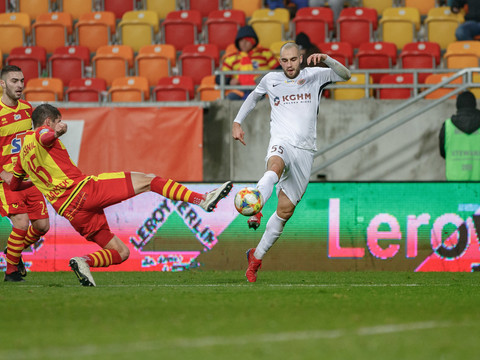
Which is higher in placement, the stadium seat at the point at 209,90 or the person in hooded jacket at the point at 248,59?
the person in hooded jacket at the point at 248,59

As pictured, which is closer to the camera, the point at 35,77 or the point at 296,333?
the point at 296,333

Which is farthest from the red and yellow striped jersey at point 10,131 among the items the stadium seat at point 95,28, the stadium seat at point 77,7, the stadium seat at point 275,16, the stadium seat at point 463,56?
the stadium seat at point 77,7

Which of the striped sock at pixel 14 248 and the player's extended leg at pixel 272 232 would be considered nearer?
the player's extended leg at pixel 272 232

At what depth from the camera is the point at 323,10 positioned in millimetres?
18125

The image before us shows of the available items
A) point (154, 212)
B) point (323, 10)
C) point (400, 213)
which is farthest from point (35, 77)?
point (400, 213)

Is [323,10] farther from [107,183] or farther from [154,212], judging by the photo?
[107,183]

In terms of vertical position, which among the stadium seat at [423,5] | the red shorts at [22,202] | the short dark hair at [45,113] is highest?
the stadium seat at [423,5]

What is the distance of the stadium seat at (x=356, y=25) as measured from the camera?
17.9 metres

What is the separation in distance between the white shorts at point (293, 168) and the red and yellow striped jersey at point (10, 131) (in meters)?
2.73

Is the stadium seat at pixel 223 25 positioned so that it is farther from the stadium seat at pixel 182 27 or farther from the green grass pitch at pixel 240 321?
the green grass pitch at pixel 240 321

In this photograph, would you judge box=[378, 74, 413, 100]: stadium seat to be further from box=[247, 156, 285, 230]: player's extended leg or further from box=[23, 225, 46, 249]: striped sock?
box=[23, 225, 46, 249]: striped sock

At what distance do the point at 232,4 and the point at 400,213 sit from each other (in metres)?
8.59

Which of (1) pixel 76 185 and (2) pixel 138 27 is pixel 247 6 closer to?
(2) pixel 138 27

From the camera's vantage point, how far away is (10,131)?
989cm
